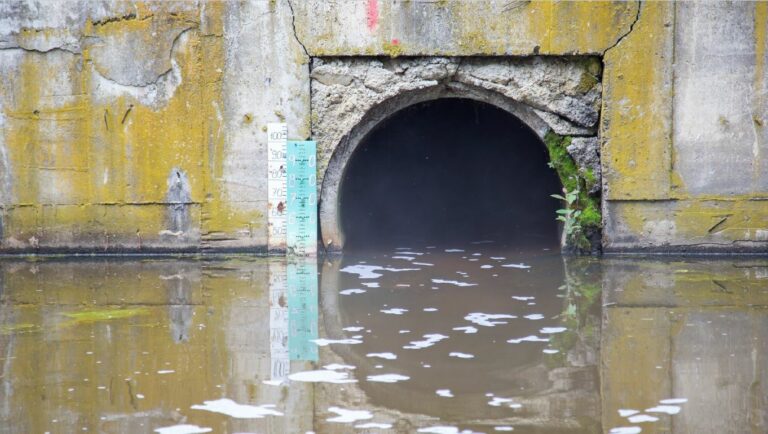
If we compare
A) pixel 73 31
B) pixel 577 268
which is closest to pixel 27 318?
pixel 73 31

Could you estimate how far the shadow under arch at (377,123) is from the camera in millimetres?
8766

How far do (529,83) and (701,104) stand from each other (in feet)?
4.91

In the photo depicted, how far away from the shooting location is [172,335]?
584 cm

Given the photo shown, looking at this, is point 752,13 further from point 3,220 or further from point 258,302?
point 3,220

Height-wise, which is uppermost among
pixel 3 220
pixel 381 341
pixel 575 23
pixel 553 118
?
pixel 575 23

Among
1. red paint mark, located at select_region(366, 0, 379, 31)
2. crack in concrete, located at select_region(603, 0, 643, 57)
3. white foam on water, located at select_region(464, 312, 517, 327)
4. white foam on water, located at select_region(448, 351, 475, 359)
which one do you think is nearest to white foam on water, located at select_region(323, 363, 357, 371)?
white foam on water, located at select_region(448, 351, 475, 359)

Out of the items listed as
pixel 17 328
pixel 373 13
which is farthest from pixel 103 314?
pixel 373 13

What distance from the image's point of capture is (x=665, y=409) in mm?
4383

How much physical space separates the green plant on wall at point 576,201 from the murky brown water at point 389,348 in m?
0.48

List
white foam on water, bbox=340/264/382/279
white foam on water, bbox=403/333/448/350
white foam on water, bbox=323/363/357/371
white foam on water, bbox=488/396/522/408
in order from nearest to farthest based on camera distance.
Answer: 1. white foam on water, bbox=488/396/522/408
2. white foam on water, bbox=323/363/357/371
3. white foam on water, bbox=403/333/448/350
4. white foam on water, bbox=340/264/382/279

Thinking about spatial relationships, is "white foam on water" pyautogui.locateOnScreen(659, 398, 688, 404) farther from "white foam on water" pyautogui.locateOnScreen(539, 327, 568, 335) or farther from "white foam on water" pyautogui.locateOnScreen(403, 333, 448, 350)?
"white foam on water" pyautogui.locateOnScreen(403, 333, 448, 350)

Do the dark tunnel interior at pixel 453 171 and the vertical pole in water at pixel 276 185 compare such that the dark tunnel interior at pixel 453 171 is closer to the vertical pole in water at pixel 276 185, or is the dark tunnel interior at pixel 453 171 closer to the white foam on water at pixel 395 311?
the vertical pole in water at pixel 276 185

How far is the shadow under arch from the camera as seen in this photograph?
28.8 feet

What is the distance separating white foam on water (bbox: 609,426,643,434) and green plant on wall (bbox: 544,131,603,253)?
4.68 metres
